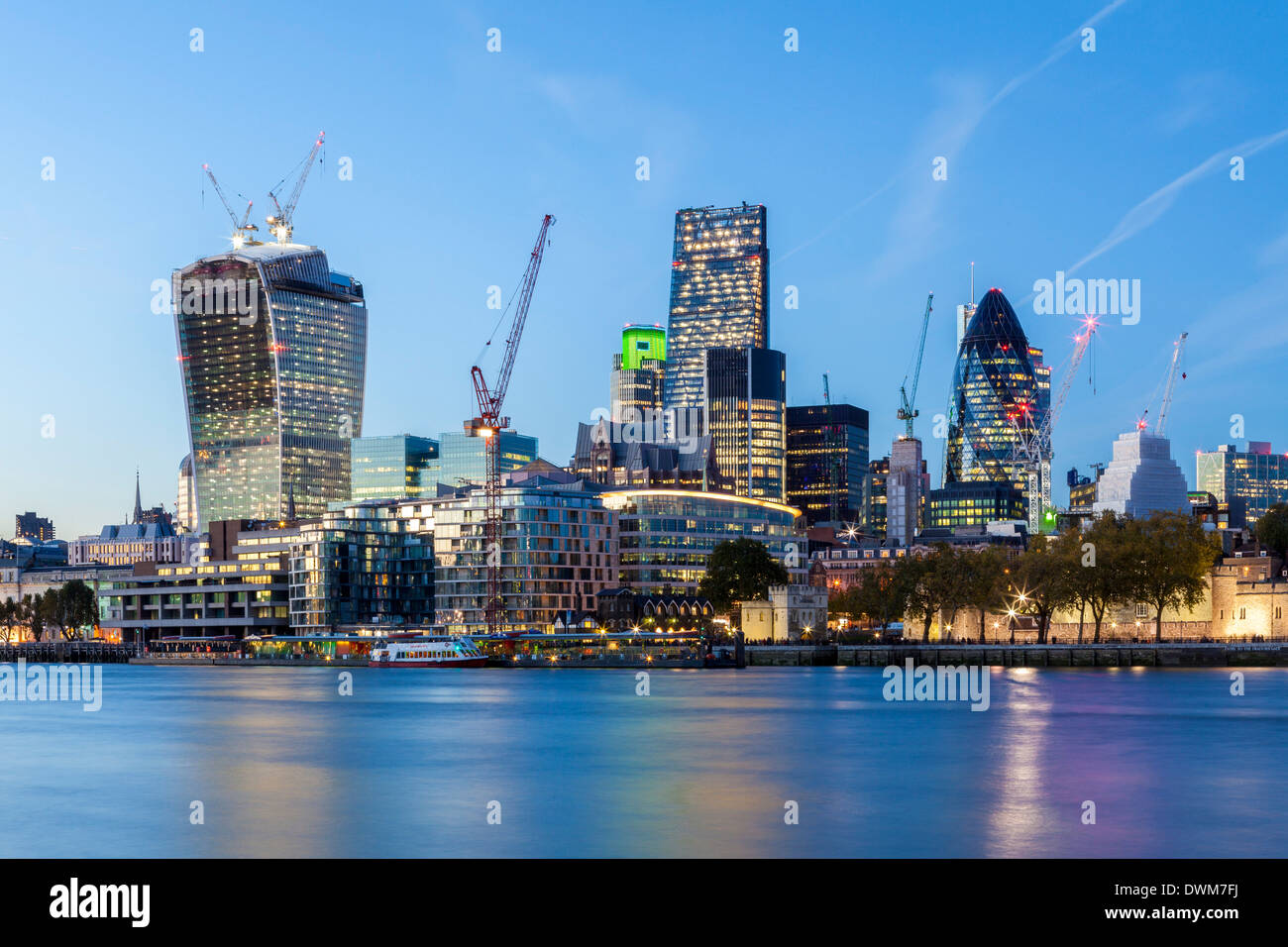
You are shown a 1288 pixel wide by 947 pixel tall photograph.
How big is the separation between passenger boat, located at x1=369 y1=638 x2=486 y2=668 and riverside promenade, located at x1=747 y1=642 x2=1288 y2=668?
39852 millimetres

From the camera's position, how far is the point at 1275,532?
18300 centimetres

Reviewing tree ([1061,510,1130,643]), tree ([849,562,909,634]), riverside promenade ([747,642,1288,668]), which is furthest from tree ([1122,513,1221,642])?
tree ([849,562,909,634])

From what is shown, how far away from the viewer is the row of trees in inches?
5837

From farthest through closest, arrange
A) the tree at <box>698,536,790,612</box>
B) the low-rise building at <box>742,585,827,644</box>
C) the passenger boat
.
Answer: the tree at <box>698,536,790,612</box>, the low-rise building at <box>742,585,827,644</box>, the passenger boat

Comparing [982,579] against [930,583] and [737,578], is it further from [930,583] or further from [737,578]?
[737,578]

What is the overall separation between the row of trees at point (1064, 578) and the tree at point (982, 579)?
0.10 metres

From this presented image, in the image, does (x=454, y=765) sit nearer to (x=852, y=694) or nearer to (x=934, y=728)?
(x=934, y=728)

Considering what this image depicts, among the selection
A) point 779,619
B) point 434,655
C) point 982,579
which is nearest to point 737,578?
point 779,619

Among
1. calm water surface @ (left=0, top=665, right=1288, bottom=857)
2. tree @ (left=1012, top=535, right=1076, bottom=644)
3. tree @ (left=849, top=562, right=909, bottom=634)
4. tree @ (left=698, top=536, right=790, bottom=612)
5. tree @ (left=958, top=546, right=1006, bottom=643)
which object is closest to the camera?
calm water surface @ (left=0, top=665, right=1288, bottom=857)

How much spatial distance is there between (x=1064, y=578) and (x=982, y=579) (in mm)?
11367

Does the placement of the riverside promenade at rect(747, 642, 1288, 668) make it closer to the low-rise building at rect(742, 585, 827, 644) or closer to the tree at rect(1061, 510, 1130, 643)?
the tree at rect(1061, 510, 1130, 643)

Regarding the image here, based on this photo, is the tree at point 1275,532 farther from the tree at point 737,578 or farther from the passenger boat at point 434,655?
the passenger boat at point 434,655

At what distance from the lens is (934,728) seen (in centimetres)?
7650
